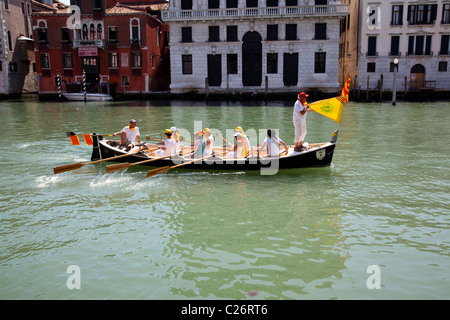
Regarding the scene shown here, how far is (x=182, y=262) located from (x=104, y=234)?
6.24 ft

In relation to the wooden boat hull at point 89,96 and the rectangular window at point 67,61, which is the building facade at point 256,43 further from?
the rectangular window at point 67,61

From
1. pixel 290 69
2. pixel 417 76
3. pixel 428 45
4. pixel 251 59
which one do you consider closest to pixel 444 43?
pixel 428 45

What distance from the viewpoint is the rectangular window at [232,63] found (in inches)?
1649

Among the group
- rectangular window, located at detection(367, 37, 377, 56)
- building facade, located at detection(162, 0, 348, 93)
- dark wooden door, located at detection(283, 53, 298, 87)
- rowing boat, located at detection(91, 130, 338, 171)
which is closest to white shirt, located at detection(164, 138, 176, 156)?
rowing boat, located at detection(91, 130, 338, 171)

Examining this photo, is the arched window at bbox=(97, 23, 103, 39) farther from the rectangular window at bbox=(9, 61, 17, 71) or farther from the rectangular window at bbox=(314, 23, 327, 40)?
the rectangular window at bbox=(314, 23, 327, 40)

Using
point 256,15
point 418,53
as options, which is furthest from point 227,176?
point 418,53

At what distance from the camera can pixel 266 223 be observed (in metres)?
8.15

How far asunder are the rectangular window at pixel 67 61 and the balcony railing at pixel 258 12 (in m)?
10.7

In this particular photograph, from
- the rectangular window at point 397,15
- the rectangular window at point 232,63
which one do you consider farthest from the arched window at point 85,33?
the rectangular window at point 397,15

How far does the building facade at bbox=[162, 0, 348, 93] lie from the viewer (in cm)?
4003

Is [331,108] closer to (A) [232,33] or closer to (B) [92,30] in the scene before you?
(A) [232,33]

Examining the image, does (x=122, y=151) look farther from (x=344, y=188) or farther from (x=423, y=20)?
(x=423, y=20)

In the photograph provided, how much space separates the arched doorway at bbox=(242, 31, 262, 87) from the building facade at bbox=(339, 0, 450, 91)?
9.92 metres

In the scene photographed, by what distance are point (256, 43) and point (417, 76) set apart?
1629 cm
